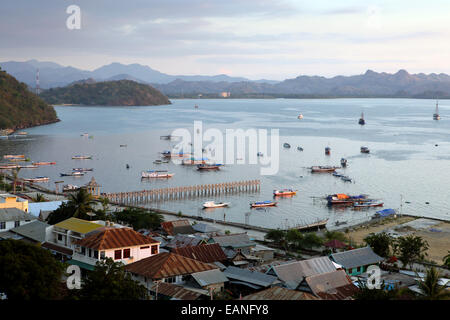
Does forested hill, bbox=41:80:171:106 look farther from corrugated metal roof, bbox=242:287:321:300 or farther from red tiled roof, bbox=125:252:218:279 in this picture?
corrugated metal roof, bbox=242:287:321:300

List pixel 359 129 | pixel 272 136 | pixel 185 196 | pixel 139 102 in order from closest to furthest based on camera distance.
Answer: pixel 185 196 < pixel 272 136 < pixel 359 129 < pixel 139 102

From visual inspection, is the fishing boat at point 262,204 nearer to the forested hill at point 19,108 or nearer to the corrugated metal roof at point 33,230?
the corrugated metal roof at point 33,230

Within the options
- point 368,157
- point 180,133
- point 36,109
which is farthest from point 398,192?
point 36,109

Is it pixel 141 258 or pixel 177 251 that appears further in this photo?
pixel 177 251

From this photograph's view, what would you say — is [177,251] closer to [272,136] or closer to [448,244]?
[448,244]

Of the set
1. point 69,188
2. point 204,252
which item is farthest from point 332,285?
point 69,188

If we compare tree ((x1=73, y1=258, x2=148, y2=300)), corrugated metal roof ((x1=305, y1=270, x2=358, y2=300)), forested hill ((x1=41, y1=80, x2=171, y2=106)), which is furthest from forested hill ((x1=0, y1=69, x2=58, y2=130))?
tree ((x1=73, y1=258, x2=148, y2=300))
